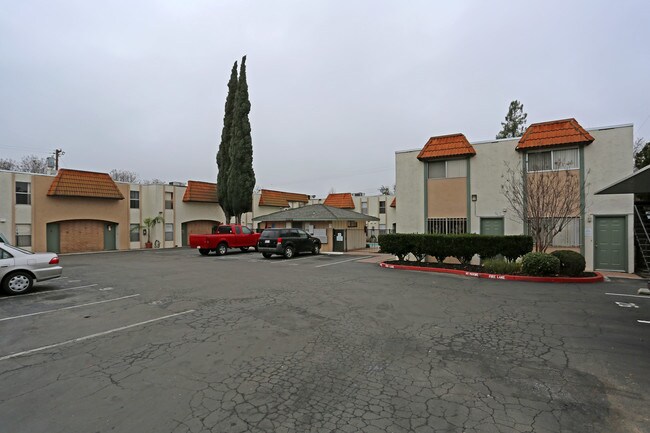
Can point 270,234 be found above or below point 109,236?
above

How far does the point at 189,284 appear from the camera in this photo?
36.2 ft

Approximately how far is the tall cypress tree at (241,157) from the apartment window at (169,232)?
5997mm

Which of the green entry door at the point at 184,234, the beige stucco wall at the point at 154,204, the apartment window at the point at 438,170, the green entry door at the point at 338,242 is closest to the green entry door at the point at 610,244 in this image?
the apartment window at the point at 438,170

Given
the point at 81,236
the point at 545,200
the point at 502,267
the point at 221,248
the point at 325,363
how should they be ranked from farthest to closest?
the point at 81,236 < the point at 221,248 < the point at 545,200 < the point at 502,267 < the point at 325,363

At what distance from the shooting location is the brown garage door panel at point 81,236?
87.2 ft

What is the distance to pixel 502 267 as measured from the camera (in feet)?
42.2

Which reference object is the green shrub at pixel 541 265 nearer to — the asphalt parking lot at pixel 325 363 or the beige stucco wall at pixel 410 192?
the asphalt parking lot at pixel 325 363

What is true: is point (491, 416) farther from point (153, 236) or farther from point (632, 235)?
point (153, 236)

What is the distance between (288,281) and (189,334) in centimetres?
572

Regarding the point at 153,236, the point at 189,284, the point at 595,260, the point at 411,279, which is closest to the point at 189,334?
the point at 189,284

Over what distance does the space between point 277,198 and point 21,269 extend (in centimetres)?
3208

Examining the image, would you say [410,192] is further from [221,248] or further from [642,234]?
[221,248]

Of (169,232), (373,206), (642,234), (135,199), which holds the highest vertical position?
(135,199)

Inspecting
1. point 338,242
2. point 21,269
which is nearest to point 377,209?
point 338,242
